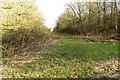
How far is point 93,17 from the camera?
801 inches

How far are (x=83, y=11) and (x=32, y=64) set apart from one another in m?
14.7

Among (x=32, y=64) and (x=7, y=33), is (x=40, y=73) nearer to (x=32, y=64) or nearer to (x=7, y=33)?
(x=32, y=64)

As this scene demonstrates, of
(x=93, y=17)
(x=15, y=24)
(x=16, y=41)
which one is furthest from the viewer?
(x=93, y=17)

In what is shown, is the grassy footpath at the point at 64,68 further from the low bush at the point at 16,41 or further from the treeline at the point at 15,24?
the treeline at the point at 15,24

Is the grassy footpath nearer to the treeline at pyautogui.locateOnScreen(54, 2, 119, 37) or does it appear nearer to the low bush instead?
the low bush

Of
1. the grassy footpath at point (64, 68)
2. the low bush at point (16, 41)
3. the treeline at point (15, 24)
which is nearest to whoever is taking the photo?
the grassy footpath at point (64, 68)

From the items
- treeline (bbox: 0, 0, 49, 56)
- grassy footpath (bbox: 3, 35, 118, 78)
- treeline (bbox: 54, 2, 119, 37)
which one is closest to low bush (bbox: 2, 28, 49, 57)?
treeline (bbox: 0, 0, 49, 56)

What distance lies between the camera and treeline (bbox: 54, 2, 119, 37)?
18859 millimetres

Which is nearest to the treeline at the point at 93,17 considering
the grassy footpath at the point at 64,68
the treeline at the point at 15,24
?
the grassy footpath at the point at 64,68

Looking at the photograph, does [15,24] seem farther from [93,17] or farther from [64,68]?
[93,17]

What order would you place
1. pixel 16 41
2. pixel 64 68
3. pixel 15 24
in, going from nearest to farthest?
pixel 64 68
pixel 15 24
pixel 16 41

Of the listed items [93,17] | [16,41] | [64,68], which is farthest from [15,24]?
[93,17]

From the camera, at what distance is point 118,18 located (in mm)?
18547

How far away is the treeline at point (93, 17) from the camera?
Answer: 61.9 feet
